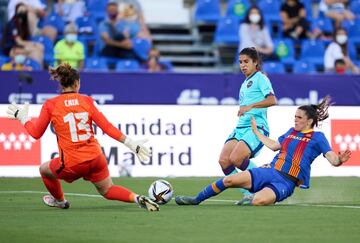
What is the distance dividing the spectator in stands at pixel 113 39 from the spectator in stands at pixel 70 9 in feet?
2.92

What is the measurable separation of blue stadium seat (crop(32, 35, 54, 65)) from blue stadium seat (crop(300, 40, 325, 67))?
21.6 feet

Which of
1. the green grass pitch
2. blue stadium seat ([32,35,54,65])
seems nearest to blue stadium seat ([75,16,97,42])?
blue stadium seat ([32,35,54,65])

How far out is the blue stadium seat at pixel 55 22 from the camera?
2438 centimetres

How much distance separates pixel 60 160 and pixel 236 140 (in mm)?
2976

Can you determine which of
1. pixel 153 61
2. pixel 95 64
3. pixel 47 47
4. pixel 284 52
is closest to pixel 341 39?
pixel 284 52

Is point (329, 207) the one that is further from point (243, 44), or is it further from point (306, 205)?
point (243, 44)

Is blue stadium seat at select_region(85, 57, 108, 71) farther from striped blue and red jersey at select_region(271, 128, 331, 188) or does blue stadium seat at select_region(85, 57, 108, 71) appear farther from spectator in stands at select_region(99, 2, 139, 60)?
striped blue and red jersey at select_region(271, 128, 331, 188)

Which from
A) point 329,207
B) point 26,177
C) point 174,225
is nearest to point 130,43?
point 26,177

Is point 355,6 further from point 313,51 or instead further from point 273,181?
point 273,181

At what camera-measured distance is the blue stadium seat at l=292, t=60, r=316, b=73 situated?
2558 centimetres

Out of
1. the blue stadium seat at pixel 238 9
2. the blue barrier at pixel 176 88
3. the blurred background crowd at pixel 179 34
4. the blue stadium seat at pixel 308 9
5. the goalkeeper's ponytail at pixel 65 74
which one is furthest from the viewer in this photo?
the blue stadium seat at pixel 308 9

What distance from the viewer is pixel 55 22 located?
24.5 metres

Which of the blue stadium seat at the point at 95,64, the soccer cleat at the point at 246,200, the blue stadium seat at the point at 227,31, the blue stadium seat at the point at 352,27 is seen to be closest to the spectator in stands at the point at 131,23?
the blue stadium seat at the point at 95,64

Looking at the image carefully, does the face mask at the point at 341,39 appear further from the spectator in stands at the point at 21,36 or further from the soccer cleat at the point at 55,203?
the soccer cleat at the point at 55,203
